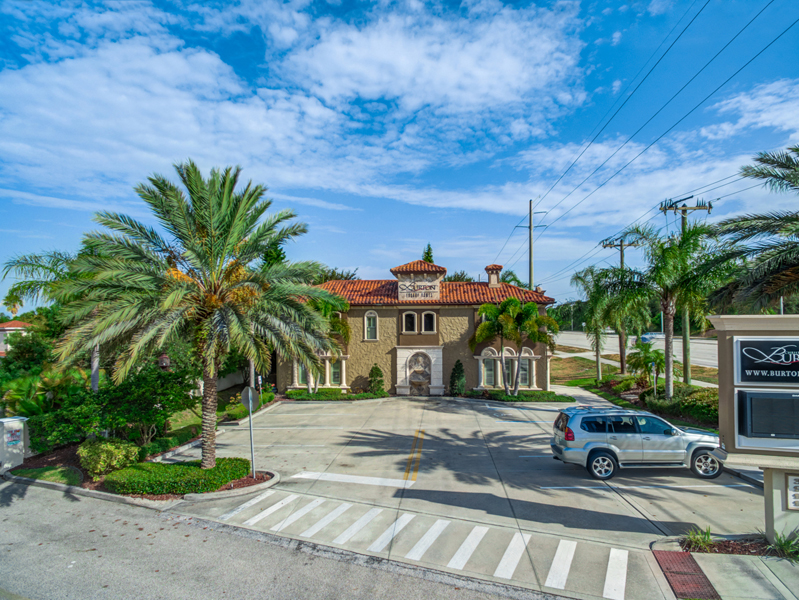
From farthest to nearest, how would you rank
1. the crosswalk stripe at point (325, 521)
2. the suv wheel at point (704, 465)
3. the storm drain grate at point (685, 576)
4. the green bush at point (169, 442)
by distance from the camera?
the green bush at point (169, 442) → the suv wheel at point (704, 465) → the crosswalk stripe at point (325, 521) → the storm drain grate at point (685, 576)

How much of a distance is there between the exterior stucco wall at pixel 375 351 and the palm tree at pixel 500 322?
5.46 m

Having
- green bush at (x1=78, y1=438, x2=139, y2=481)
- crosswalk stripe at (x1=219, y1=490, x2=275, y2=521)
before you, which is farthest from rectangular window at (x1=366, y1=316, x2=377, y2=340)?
crosswalk stripe at (x1=219, y1=490, x2=275, y2=521)

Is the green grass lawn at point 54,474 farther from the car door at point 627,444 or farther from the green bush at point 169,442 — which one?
the car door at point 627,444

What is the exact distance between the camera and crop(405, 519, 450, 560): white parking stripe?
26.9 feet

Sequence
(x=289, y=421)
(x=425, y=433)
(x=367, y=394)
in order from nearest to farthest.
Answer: (x=425, y=433) → (x=289, y=421) → (x=367, y=394)

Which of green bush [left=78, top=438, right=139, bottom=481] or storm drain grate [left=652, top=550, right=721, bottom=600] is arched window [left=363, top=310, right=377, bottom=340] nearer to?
green bush [left=78, top=438, right=139, bottom=481]

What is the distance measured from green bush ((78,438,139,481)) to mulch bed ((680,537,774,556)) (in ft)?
44.6

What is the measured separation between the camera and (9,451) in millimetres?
14242

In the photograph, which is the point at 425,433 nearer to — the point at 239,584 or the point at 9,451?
the point at 239,584

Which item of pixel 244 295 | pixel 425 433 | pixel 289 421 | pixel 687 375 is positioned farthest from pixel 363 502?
pixel 687 375

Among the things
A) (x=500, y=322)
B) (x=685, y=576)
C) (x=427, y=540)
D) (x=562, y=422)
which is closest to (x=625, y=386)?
(x=500, y=322)

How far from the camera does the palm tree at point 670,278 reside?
18.6 m

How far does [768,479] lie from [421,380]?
→ 21083mm

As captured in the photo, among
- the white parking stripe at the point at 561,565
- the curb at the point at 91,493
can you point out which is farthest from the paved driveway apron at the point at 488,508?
the curb at the point at 91,493
